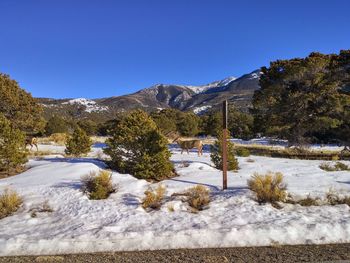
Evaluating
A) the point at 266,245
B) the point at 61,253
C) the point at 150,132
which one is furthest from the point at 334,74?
the point at 61,253

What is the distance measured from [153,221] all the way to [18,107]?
19.4 meters

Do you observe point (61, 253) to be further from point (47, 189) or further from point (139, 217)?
point (47, 189)

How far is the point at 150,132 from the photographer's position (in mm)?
13062

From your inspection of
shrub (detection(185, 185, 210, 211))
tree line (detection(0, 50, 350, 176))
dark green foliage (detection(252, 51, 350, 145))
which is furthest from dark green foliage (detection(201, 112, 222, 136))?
shrub (detection(185, 185, 210, 211))

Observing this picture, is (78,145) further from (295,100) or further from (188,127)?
(188,127)

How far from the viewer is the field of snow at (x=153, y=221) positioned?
277 inches

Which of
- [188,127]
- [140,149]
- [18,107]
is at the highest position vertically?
[18,107]

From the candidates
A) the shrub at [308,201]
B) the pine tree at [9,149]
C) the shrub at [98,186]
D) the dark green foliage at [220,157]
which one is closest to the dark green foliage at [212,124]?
the dark green foliage at [220,157]

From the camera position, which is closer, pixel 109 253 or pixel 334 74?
pixel 109 253

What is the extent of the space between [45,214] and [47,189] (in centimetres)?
167

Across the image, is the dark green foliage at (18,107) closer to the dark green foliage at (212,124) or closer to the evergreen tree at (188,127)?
the evergreen tree at (188,127)

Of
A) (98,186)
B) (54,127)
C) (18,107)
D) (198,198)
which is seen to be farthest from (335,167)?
(54,127)

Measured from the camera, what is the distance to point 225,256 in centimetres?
639

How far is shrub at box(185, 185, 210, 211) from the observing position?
913cm
